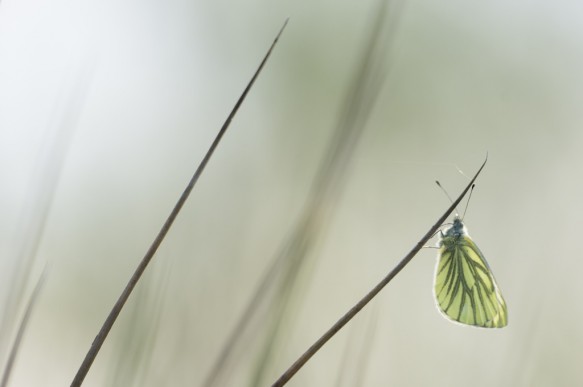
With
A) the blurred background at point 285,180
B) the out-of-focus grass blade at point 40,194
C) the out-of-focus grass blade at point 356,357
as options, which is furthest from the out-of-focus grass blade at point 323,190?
the out-of-focus grass blade at point 40,194

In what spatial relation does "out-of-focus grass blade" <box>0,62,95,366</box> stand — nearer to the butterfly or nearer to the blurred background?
the blurred background

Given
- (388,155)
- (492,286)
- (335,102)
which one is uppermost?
(335,102)

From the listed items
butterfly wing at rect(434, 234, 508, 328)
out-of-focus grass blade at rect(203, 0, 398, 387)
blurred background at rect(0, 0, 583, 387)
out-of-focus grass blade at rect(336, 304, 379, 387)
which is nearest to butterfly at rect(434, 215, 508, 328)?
butterfly wing at rect(434, 234, 508, 328)

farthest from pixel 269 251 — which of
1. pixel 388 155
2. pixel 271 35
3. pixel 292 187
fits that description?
pixel 271 35

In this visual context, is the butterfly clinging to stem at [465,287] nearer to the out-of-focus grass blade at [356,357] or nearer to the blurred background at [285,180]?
the blurred background at [285,180]

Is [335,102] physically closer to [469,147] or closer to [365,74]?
[469,147]

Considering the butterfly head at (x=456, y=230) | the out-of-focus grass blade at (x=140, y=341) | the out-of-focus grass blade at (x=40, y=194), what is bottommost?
the out-of-focus grass blade at (x=140, y=341)
